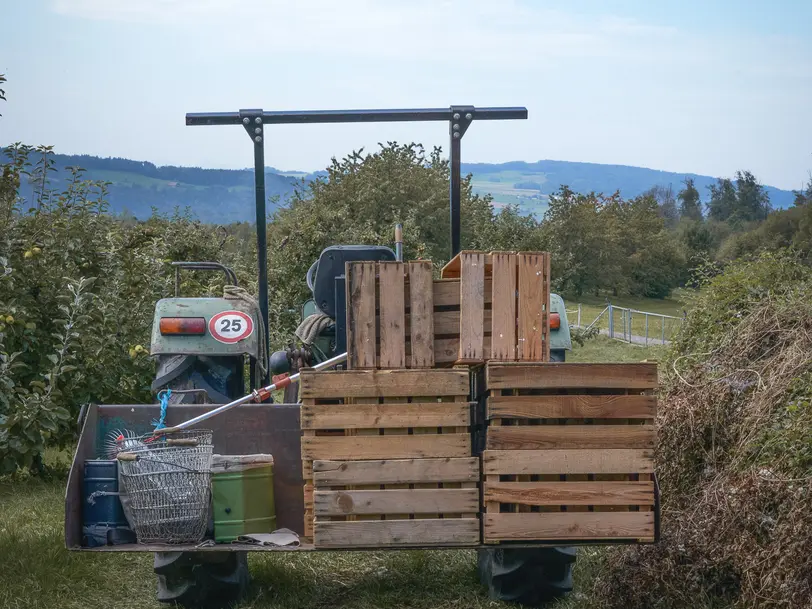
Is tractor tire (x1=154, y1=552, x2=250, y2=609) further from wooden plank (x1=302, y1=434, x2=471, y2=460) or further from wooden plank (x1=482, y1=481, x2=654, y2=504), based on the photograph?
wooden plank (x1=482, y1=481, x2=654, y2=504)

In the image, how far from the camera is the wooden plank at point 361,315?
4.32 metres

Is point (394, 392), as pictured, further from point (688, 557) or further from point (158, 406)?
point (688, 557)

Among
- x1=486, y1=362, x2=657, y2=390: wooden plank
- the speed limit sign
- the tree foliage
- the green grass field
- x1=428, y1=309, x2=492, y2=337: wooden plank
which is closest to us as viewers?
x1=486, y1=362, x2=657, y2=390: wooden plank

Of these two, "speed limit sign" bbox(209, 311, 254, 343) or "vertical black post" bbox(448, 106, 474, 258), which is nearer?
"vertical black post" bbox(448, 106, 474, 258)

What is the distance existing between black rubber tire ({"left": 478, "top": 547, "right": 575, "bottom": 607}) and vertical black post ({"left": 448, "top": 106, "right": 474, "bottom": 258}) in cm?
155

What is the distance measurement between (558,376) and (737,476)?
5.33 ft

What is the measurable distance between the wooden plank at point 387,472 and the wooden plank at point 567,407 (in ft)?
0.90

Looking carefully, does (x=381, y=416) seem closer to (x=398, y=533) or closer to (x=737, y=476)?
(x=398, y=533)

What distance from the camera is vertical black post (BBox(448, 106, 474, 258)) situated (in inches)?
210

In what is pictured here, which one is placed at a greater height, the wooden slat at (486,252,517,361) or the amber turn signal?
the wooden slat at (486,252,517,361)

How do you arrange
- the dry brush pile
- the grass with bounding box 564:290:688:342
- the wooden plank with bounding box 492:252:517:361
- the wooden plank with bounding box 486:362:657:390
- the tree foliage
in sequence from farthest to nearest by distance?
the tree foliage, the grass with bounding box 564:290:688:342, the dry brush pile, the wooden plank with bounding box 492:252:517:361, the wooden plank with bounding box 486:362:657:390

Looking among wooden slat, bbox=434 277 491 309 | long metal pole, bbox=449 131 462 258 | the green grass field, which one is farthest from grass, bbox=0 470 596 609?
long metal pole, bbox=449 131 462 258

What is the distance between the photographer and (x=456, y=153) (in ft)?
17.5

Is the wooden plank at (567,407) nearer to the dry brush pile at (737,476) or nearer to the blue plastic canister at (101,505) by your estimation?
the dry brush pile at (737,476)
